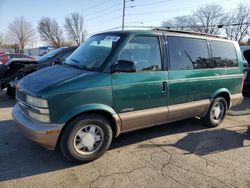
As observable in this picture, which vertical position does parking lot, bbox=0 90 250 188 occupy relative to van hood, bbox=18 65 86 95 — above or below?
below

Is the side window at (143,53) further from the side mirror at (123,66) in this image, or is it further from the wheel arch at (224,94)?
the wheel arch at (224,94)

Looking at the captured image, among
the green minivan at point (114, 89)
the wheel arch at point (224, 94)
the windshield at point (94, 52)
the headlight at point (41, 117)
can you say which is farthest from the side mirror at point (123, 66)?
the wheel arch at point (224, 94)

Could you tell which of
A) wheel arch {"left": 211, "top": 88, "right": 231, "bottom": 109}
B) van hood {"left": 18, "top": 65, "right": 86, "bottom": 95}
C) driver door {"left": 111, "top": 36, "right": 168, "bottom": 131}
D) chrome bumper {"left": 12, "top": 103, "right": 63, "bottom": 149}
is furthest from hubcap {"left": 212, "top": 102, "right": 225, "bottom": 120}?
chrome bumper {"left": 12, "top": 103, "right": 63, "bottom": 149}

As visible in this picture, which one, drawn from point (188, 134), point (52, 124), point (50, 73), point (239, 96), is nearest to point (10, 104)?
point (50, 73)

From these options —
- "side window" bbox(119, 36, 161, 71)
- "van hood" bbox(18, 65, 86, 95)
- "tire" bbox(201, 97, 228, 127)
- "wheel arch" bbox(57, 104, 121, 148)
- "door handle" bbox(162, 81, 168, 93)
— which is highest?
"side window" bbox(119, 36, 161, 71)

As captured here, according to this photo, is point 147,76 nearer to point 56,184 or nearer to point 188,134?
point 188,134

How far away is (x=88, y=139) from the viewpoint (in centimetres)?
365

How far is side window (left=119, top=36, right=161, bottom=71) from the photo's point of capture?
12.9 ft

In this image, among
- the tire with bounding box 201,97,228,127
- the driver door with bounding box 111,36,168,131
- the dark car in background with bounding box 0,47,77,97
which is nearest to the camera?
the driver door with bounding box 111,36,168,131

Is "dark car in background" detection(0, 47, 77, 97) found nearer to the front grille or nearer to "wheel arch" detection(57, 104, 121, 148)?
the front grille

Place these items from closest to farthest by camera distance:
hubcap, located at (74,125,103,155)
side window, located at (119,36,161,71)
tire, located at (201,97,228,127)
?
hubcap, located at (74,125,103,155), side window, located at (119,36,161,71), tire, located at (201,97,228,127)

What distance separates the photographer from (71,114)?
3340 millimetres

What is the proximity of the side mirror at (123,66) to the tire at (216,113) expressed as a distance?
8.40 feet

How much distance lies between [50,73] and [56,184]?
1.74m
